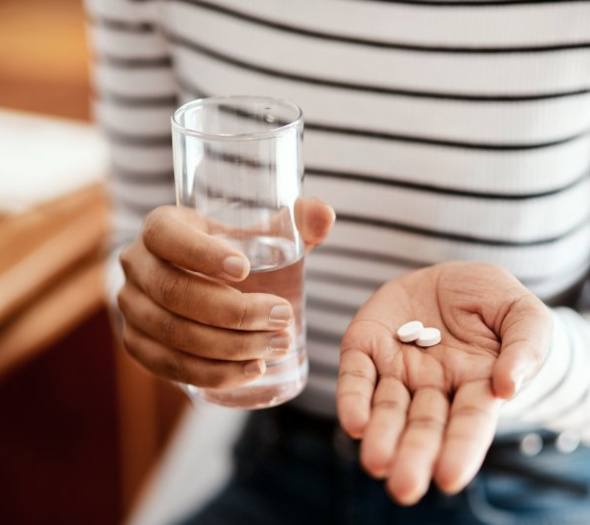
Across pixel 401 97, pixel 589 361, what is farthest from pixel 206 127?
pixel 589 361

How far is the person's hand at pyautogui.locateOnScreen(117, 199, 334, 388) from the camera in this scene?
60cm

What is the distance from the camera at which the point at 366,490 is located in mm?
942

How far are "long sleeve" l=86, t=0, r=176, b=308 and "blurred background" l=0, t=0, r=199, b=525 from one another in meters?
0.19

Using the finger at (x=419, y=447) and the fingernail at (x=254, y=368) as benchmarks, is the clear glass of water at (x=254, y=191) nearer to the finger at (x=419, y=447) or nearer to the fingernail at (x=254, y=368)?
the fingernail at (x=254, y=368)

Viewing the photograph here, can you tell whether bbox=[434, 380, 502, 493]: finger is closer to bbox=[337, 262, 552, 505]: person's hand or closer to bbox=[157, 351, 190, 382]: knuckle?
bbox=[337, 262, 552, 505]: person's hand

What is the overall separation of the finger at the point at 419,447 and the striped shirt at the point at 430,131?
193mm

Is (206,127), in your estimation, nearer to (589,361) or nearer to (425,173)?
(425,173)

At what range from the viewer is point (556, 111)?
79 centimetres

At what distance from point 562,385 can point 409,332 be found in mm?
211

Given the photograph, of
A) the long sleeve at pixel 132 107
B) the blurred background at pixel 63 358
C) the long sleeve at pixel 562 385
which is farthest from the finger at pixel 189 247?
the blurred background at pixel 63 358

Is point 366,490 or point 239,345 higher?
point 239,345

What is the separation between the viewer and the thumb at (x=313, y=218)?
2.09 ft

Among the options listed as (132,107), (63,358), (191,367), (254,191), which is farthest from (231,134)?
(63,358)

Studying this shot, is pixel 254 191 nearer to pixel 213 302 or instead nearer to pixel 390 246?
pixel 213 302
